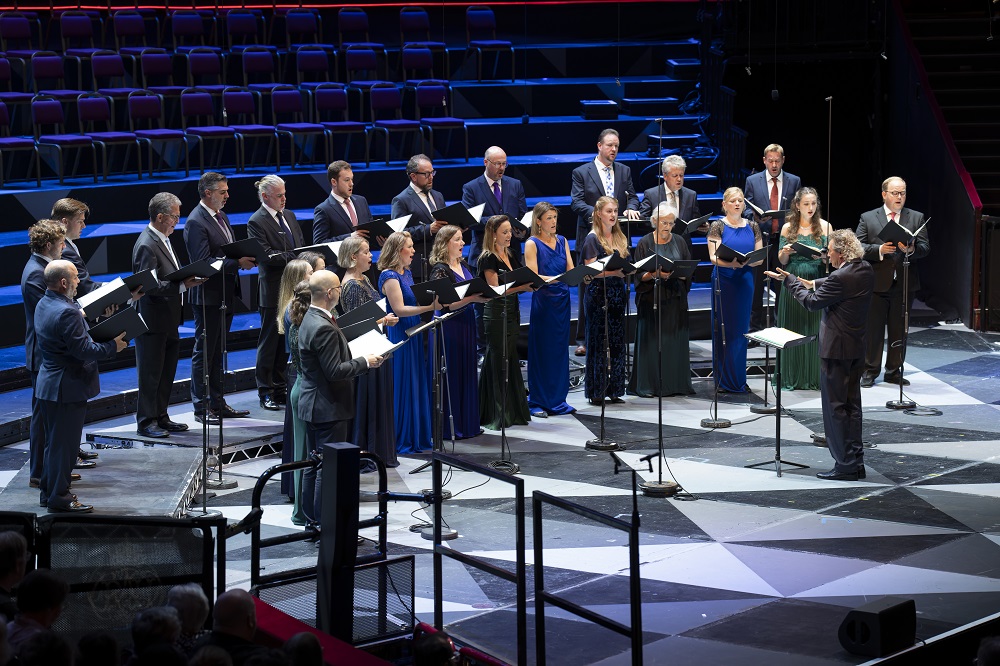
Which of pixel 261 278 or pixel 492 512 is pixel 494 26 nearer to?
pixel 261 278

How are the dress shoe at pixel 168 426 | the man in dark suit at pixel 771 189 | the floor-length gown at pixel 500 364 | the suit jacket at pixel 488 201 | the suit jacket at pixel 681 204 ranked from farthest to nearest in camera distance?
1. the man in dark suit at pixel 771 189
2. the suit jacket at pixel 681 204
3. the suit jacket at pixel 488 201
4. the floor-length gown at pixel 500 364
5. the dress shoe at pixel 168 426

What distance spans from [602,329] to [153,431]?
3.34 meters

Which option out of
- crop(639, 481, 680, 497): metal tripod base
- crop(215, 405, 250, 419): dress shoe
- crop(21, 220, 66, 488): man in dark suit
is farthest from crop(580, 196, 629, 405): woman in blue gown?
crop(21, 220, 66, 488): man in dark suit

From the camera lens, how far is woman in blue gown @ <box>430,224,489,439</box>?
8875 mm

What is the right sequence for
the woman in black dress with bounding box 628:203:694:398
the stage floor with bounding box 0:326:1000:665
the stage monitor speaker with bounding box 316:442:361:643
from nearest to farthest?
1. the stage monitor speaker with bounding box 316:442:361:643
2. the stage floor with bounding box 0:326:1000:665
3. the woman in black dress with bounding box 628:203:694:398

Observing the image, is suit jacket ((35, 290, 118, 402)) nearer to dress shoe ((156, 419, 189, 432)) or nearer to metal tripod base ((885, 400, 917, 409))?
dress shoe ((156, 419, 189, 432))

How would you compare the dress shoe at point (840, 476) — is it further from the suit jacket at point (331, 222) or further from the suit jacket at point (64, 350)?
the suit jacket at point (64, 350)

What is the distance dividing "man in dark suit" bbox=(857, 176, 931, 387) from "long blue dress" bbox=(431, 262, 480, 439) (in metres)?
3.16

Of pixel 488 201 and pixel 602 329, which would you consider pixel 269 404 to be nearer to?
pixel 488 201

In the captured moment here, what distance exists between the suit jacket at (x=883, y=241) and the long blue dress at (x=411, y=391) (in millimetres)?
3584

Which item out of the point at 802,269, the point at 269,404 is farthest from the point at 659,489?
the point at 269,404

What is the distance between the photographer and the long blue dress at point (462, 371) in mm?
9039

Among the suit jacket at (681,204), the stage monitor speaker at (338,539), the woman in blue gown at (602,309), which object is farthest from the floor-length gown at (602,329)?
the stage monitor speaker at (338,539)

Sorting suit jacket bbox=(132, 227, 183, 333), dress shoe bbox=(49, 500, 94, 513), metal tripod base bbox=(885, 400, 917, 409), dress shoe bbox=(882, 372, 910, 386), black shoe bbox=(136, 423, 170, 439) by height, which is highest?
suit jacket bbox=(132, 227, 183, 333)
